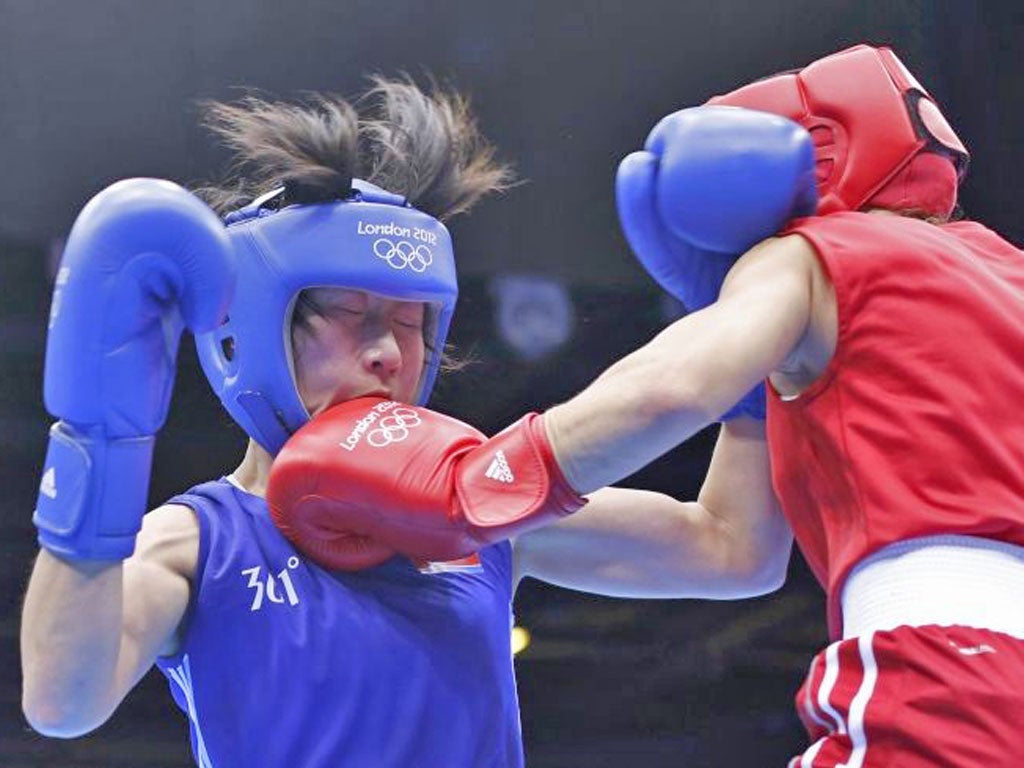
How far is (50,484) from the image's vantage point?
164 cm

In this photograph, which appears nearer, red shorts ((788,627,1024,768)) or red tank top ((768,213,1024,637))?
red shorts ((788,627,1024,768))

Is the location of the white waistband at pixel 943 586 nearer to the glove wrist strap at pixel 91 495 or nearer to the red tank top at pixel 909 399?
the red tank top at pixel 909 399

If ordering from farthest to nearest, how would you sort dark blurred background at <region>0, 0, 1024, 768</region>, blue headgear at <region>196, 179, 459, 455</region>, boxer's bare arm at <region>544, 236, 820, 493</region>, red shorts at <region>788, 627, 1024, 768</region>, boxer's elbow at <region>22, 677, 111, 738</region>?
1. dark blurred background at <region>0, 0, 1024, 768</region>
2. blue headgear at <region>196, 179, 459, 455</region>
3. boxer's elbow at <region>22, 677, 111, 738</region>
4. boxer's bare arm at <region>544, 236, 820, 493</region>
5. red shorts at <region>788, 627, 1024, 768</region>

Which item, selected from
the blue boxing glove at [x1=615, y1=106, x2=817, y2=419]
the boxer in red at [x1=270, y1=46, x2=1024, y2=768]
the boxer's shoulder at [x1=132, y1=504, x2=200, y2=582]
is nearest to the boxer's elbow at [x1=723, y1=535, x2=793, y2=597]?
the boxer in red at [x1=270, y1=46, x2=1024, y2=768]

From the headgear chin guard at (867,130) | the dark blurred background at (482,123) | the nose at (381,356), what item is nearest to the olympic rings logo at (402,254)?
the nose at (381,356)

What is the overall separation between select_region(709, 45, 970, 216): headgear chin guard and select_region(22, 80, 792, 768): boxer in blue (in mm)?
170

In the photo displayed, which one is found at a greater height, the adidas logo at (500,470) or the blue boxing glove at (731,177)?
the blue boxing glove at (731,177)

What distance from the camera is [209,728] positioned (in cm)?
191

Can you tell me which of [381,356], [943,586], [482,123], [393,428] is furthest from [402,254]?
[482,123]

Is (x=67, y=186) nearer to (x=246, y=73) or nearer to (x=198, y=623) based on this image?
(x=246, y=73)

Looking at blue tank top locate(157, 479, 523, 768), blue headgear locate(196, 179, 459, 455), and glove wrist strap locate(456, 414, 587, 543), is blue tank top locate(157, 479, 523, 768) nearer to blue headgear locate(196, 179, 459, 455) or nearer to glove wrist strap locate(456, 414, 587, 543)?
blue headgear locate(196, 179, 459, 455)

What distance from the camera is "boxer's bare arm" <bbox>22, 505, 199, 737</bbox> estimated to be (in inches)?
64.3

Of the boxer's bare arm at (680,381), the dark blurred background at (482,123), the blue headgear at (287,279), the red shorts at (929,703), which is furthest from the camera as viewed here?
the dark blurred background at (482,123)

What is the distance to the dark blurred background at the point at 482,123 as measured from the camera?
384 centimetres
